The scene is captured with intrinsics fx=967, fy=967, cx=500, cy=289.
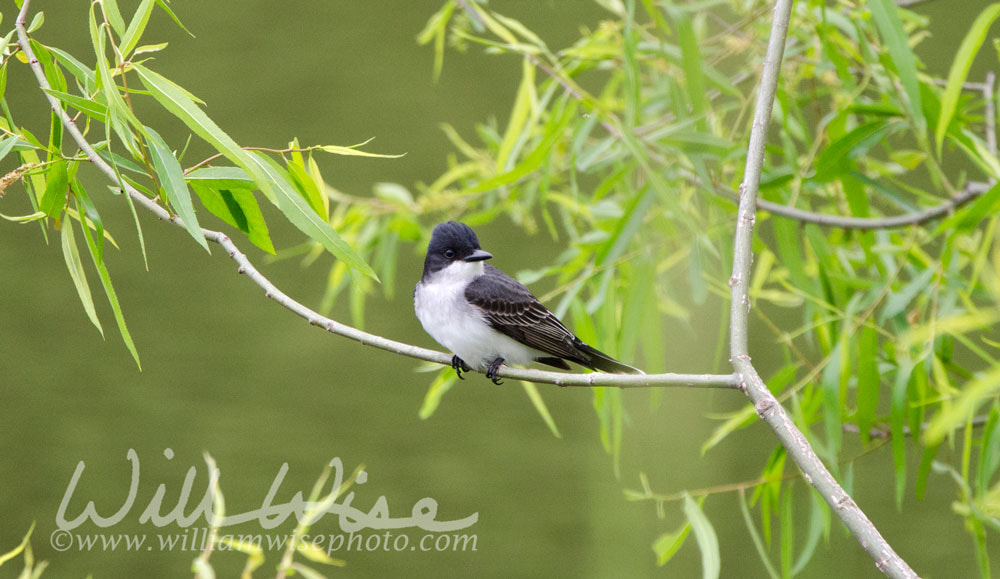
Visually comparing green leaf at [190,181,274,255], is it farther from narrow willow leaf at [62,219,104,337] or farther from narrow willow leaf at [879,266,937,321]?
narrow willow leaf at [879,266,937,321]

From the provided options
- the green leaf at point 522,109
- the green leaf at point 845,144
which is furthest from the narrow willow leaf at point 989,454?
the green leaf at point 522,109

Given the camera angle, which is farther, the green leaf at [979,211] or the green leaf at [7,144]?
the green leaf at [979,211]

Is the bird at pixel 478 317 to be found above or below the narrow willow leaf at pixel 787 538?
above

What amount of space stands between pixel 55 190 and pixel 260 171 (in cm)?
25

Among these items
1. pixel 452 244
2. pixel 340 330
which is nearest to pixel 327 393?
pixel 452 244

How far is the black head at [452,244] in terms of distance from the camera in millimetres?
1467

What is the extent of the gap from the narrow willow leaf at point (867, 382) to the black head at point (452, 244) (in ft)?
2.10

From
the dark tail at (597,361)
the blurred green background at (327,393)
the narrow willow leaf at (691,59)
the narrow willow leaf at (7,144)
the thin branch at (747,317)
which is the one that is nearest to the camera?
the thin branch at (747,317)

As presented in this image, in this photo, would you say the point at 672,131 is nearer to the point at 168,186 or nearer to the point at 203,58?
the point at 168,186

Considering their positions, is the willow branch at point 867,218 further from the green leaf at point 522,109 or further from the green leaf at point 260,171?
the green leaf at point 260,171

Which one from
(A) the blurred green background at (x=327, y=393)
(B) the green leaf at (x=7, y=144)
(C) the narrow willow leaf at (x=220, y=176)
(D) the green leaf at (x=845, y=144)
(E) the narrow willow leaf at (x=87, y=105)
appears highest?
(A) the blurred green background at (x=327, y=393)

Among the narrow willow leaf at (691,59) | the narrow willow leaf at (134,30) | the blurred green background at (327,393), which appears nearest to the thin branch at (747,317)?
the narrow willow leaf at (691,59)

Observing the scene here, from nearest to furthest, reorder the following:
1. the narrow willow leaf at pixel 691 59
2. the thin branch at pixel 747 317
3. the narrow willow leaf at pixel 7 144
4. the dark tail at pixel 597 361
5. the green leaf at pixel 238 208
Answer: the thin branch at pixel 747 317 < the narrow willow leaf at pixel 7 144 < the green leaf at pixel 238 208 < the narrow willow leaf at pixel 691 59 < the dark tail at pixel 597 361

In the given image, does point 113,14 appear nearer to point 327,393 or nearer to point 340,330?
point 340,330
